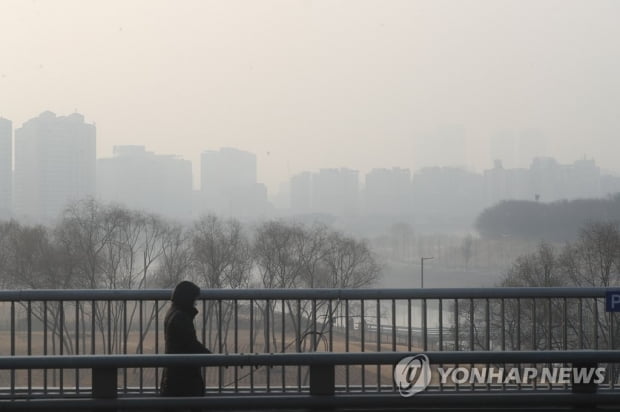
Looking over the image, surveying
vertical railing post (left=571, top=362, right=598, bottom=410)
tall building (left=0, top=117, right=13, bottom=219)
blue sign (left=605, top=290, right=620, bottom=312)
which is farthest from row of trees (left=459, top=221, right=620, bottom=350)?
tall building (left=0, top=117, right=13, bottom=219)

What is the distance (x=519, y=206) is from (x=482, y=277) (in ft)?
23.6

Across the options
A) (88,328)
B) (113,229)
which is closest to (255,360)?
(88,328)

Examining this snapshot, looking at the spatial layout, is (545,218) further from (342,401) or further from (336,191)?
(342,401)

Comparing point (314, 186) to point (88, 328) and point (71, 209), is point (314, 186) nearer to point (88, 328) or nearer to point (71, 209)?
point (71, 209)

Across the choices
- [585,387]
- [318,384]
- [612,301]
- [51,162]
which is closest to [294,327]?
[318,384]

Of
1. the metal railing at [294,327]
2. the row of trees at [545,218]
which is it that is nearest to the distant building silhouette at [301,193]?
the row of trees at [545,218]

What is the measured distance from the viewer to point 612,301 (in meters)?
6.87

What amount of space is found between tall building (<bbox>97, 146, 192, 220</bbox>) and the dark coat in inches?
755

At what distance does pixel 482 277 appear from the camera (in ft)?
71.8

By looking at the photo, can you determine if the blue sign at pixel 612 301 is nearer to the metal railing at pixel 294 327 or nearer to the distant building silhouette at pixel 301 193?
the metal railing at pixel 294 327

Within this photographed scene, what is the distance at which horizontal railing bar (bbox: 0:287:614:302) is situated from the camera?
7281mm

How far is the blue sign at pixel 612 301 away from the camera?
269 inches

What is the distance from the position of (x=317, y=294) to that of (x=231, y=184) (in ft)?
81.6

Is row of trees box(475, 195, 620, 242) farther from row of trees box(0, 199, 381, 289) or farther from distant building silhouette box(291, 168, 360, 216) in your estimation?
row of trees box(0, 199, 381, 289)
